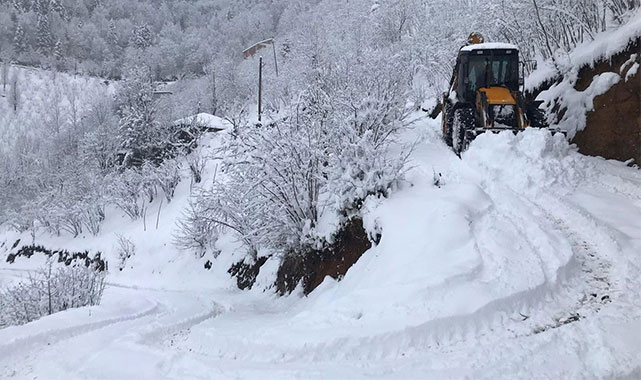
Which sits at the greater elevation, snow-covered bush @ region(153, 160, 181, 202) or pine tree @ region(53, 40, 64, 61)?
pine tree @ region(53, 40, 64, 61)

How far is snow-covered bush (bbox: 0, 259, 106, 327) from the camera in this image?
8.93 metres

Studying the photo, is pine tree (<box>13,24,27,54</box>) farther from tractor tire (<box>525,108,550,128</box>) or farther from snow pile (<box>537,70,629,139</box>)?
tractor tire (<box>525,108,550,128</box>)

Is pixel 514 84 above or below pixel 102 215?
above

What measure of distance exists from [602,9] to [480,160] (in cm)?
688

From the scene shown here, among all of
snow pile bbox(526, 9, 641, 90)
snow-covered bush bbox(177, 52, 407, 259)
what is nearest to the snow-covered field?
snow-covered bush bbox(177, 52, 407, 259)

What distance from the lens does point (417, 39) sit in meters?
32.7

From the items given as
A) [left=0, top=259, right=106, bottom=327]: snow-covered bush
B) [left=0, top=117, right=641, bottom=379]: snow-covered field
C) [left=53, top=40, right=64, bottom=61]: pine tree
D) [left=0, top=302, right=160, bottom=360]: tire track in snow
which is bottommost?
[left=0, top=259, right=106, bottom=327]: snow-covered bush

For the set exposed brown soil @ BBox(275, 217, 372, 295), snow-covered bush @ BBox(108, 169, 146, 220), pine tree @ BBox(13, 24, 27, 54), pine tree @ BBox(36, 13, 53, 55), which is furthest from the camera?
pine tree @ BBox(36, 13, 53, 55)

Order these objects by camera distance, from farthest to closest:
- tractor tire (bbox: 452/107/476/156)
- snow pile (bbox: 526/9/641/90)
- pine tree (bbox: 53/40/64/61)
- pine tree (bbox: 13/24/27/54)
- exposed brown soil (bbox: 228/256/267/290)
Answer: pine tree (bbox: 13/24/27/54) → pine tree (bbox: 53/40/64/61) → exposed brown soil (bbox: 228/256/267/290) → tractor tire (bbox: 452/107/476/156) → snow pile (bbox: 526/9/641/90)

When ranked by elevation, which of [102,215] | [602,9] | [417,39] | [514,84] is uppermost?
[417,39]

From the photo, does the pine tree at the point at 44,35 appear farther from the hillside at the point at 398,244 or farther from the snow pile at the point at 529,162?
the snow pile at the point at 529,162

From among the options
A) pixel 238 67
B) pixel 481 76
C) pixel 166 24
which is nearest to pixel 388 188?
pixel 481 76

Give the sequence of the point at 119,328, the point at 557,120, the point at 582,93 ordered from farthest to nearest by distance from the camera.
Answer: the point at 557,120, the point at 582,93, the point at 119,328

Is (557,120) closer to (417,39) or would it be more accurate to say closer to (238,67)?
(417,39)
